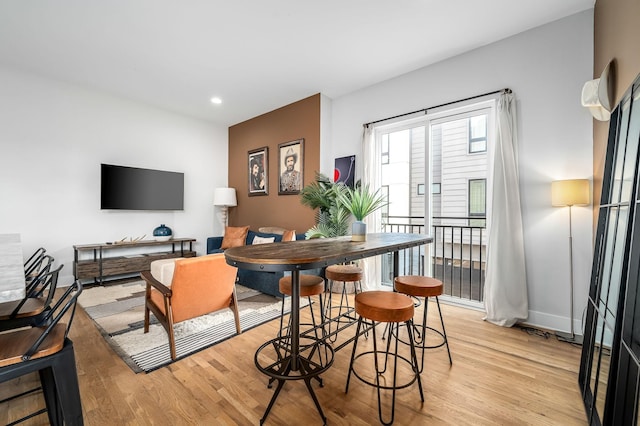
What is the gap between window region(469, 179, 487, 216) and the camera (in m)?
4.29

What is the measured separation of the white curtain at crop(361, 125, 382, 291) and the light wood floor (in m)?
1.73

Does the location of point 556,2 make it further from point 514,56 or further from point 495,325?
point 495,325

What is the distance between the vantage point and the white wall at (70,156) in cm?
377

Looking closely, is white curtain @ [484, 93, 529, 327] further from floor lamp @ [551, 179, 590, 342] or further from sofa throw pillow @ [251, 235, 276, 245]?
sofa throw pillow @ [251, 235, 276, 245]

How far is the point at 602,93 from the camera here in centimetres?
195

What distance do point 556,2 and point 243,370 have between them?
13.7 feet

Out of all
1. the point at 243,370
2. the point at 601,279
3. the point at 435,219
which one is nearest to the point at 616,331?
the point at 601,279

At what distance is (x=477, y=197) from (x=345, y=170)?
225 cm

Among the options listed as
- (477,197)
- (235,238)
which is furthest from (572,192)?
(235,238)

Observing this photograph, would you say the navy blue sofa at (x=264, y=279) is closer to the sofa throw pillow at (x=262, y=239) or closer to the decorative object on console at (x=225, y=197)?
the sofa throw pillow at (x=262, y=239)

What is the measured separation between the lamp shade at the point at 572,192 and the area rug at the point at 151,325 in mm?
2921

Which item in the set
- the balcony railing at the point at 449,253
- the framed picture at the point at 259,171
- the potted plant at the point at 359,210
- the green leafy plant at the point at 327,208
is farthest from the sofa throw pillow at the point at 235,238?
the balcony railing at the point at 449,253

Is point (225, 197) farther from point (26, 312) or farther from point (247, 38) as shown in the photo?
point (26, 312)

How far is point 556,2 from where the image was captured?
2.49 m
